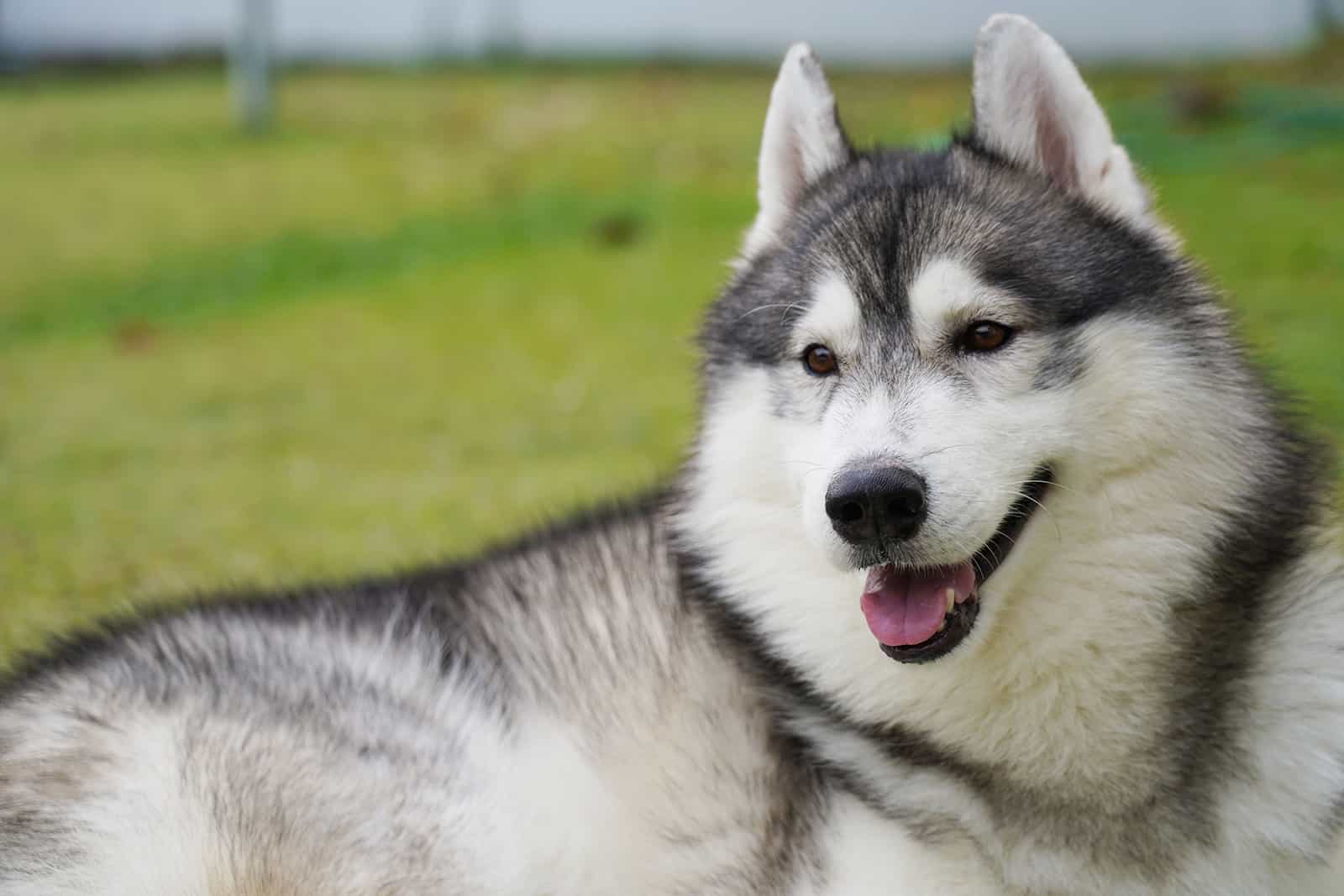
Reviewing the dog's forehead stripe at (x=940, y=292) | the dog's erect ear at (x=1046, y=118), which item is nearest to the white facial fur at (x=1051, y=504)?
the dog's forehead stripe at (x=940, y=292)

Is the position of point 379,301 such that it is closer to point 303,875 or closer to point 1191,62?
point 1191,62

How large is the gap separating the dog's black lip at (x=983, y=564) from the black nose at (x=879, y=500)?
0.21 m

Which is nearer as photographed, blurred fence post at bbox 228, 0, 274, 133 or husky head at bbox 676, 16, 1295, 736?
husky head at bbox 676, 16, 1295, 736

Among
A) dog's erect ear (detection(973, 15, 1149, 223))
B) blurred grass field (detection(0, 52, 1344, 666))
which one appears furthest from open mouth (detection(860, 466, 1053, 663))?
blurred grass field (detection(0, 52, 1344, 666))

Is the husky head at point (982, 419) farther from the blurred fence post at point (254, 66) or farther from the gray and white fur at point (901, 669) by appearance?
the blurred fence post at point (254, 66)

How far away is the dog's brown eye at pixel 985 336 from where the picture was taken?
304 centimetres

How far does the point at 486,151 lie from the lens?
1555 cm

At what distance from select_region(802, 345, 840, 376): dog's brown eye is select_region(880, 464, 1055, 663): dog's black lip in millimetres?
518

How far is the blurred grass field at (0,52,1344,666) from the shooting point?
23.4 feet

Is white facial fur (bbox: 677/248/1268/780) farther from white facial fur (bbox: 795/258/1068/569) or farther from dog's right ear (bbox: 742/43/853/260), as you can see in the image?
dog's right ear (bbox: 742/43/853/260)

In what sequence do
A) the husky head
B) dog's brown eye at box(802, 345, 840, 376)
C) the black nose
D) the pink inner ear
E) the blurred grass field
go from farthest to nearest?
the blurred grass field, the pink inner ear, dog's brown eye at box(802, 345, 840, 376), the husky head, the black nose

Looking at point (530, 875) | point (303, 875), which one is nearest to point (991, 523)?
point (530, 875)

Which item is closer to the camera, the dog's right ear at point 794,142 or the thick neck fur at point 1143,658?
the thick neck fur at point 1143,658

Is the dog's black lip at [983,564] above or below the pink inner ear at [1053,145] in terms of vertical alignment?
below
